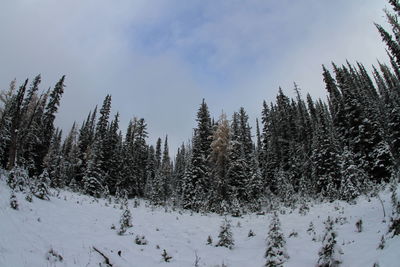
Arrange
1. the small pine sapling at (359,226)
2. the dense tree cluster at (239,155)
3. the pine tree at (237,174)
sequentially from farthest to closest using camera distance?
1. the pine tree at (237,174)
2. the dense tree cluster at (239,155)
3. the small pine sapling at (359,226)

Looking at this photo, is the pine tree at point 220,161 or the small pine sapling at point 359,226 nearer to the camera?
the small pine sapling at point 359,226

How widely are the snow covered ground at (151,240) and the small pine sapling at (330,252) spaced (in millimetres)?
354

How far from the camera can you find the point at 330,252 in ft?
28.1

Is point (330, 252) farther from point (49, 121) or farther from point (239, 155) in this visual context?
point (49, 121)

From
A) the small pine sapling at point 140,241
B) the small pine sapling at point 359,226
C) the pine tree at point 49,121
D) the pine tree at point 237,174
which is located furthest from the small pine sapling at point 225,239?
the pine tree at point 49,121

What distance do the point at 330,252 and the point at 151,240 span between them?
314 inches

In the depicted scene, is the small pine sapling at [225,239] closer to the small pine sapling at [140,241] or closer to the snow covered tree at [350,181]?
the small pine sapling at [140,241]

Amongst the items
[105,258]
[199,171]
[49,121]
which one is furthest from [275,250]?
[49,121]

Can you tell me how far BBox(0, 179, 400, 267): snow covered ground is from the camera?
8.15 metres

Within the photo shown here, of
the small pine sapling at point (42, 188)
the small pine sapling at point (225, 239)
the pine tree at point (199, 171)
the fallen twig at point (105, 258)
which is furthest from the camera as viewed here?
the pine tree at point (199, 171)

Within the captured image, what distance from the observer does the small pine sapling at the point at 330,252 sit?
8.43m

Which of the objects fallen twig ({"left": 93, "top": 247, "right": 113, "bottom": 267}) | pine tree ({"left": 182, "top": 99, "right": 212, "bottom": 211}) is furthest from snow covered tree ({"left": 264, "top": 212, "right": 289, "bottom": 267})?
pine tree ({"left": 182, "top": 99, "right": 212, "bottom": 211})

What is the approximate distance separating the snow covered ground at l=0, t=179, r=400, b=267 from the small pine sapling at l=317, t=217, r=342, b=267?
354 millimetres

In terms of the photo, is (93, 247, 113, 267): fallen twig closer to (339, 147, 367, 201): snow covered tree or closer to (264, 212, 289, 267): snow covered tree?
(264, 212, 289, 267): snow covered tree
